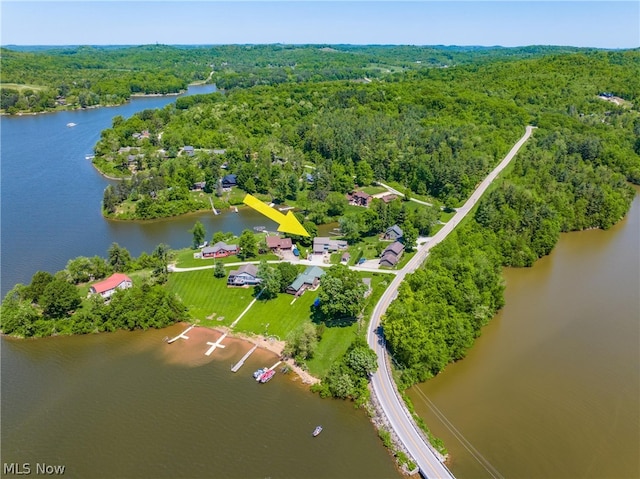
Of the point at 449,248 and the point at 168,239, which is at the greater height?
the point at 449,248

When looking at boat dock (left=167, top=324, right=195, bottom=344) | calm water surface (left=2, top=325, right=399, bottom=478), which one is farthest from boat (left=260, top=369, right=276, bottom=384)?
boat dock (left=167, top=324, right=195, bottom=344)

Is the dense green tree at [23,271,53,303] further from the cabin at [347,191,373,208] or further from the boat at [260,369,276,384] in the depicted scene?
the cabin at [347,191,373,208]

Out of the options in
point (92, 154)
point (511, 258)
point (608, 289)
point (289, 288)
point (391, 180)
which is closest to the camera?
point (289, 288)

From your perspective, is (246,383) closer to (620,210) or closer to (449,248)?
(449,248)

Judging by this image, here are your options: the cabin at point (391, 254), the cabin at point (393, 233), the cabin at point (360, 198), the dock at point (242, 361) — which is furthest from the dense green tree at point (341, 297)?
the cabin at point (360, 198)

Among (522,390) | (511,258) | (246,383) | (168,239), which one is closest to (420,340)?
(522,390)

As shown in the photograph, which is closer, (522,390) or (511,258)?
(522,390)
